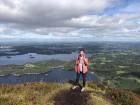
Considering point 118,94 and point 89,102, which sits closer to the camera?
point 89,102

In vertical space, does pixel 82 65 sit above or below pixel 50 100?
above

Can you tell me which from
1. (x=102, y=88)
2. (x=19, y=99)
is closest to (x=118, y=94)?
(x=102, y=88)

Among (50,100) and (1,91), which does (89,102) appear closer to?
(50,100)

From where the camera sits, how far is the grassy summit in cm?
1689

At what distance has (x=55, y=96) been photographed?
18.8 metres

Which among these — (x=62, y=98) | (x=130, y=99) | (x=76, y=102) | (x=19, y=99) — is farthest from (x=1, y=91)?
(x=130, y=99)

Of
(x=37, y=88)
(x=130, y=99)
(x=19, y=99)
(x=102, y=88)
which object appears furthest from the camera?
(x=102, y=88)

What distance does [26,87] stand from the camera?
20.8m

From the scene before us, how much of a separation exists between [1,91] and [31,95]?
2.97 meters

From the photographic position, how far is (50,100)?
17.8 meters

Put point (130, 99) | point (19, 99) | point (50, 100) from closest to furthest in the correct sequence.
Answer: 1. point (19, 99)
2. point (50, 100)
3. point (130, 99)

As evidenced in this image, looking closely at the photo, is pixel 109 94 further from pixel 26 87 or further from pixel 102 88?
pixel 26 87

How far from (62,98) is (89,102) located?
91.6 inches

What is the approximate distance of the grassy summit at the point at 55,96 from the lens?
665 inches
